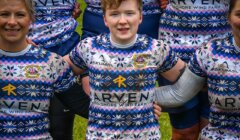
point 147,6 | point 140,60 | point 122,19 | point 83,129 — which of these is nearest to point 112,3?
point 122,19

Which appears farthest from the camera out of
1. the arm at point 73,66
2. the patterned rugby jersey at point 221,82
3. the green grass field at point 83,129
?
the green grass field at point 83,129

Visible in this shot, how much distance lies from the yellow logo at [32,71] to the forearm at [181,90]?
779 millimetres

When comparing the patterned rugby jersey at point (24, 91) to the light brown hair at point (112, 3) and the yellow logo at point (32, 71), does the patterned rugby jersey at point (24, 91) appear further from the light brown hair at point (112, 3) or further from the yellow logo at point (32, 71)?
the light brown hair at point (112, 3)

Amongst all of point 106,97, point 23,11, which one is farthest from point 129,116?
point 23,11

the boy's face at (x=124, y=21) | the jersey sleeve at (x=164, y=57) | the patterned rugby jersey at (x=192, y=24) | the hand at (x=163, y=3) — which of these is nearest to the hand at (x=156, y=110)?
the jersey sleeve at (x=164, y=57)

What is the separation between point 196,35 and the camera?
5.66 metres

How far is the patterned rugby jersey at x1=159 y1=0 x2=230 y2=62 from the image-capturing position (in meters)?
5.57

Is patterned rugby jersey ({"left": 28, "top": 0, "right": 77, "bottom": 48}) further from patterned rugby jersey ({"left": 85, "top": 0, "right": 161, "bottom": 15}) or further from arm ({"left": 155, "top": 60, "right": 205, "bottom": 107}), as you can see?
arm ({"left": 155, "top": 60, "right": 205, "bottom": 107})

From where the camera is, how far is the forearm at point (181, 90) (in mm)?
5309

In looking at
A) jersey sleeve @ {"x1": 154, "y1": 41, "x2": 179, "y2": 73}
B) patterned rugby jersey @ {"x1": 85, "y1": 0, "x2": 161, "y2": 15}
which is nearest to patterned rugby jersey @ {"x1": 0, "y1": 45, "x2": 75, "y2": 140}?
jersey sleeve @ {"x1": 154, "y1": 41, "x2": 179, "y2": 73}

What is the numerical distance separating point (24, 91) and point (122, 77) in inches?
24.1

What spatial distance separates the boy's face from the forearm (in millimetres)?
432

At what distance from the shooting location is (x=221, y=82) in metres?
5.13

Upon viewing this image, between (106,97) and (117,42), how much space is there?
13.6 inches
